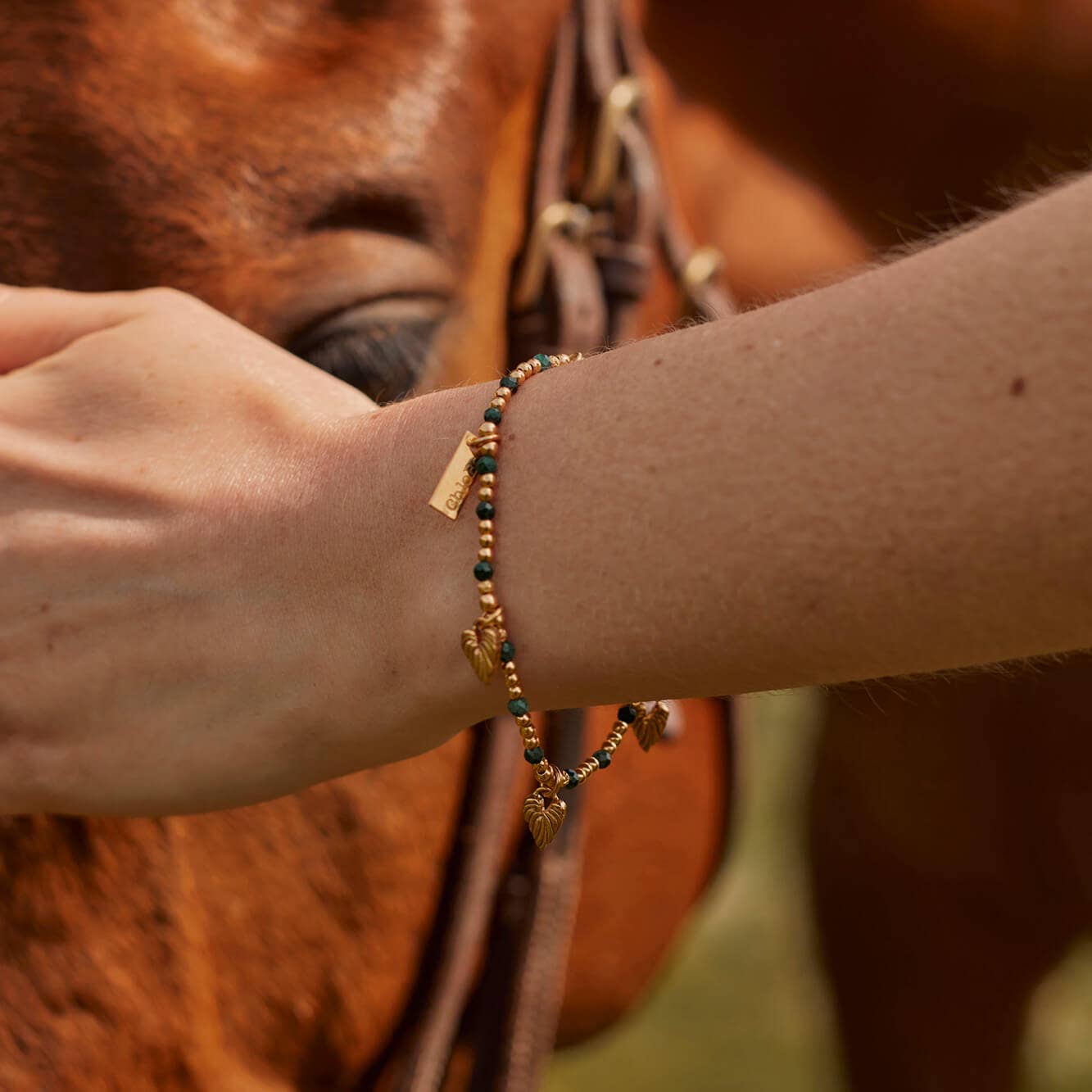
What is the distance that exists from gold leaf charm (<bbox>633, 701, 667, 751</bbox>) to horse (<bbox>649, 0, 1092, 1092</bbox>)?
0.39 metres

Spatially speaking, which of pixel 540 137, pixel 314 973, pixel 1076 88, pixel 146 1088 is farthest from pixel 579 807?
pixel 1076 88

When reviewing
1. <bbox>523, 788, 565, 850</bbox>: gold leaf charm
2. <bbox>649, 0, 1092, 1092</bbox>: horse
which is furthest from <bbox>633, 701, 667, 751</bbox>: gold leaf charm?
<bbox>649, 0, 1092, 1092</bbox>: horse

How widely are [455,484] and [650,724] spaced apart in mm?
137

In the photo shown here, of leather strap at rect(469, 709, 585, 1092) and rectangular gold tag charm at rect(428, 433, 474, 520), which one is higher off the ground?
rectangular gold tag charm at rect(428, 433, 474, 520)

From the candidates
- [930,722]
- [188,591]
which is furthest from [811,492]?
[930,722]

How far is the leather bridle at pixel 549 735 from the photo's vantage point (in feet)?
2.19

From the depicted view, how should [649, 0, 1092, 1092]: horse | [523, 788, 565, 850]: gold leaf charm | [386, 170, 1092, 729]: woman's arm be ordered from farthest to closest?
[649, 0, 1092, 1092]: horse, [523, 788, 565, 850]: gold leaf charm, [386, 170, 1092, 729]: woman's arm

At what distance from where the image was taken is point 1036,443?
0.28 metres

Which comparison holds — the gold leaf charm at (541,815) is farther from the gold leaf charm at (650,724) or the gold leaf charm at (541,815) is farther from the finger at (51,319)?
the finger at (51,319)

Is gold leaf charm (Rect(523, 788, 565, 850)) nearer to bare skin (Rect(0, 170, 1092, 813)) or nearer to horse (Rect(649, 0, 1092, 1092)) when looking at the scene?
bare skin (Rect(0, 170, 1092, 813))

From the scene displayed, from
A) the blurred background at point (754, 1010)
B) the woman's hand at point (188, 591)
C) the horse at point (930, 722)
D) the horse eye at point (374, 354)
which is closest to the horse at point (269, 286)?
the horse eye at point (374, 354)

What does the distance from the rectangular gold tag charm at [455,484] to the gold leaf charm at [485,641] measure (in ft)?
0.12

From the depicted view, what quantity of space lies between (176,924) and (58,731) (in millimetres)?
184

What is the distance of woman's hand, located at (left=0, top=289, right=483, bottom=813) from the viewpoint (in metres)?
0.39
